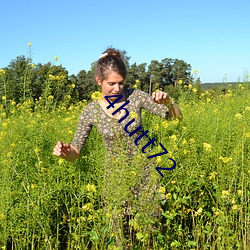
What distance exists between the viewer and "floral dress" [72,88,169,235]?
6.08ft

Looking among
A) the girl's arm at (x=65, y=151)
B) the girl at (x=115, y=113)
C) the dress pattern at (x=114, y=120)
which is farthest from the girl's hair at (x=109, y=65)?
A: the girl's arm at (x=65, y=151)

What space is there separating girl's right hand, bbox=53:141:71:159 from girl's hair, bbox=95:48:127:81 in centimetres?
49

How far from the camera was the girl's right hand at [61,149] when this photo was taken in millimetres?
2068

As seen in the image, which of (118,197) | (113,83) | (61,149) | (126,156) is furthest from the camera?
(113,83)

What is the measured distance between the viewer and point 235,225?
229 cm

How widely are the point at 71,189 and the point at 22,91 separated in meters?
1.38

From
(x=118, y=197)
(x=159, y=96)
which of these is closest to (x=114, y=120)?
(x=159, y=96)

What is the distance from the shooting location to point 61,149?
6.90ft

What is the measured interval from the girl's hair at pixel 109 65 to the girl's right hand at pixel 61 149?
0.49m

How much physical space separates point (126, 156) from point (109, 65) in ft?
2.08

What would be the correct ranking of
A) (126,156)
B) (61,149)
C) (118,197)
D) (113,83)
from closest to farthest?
(118,197), (126,156), (61,149), (113,83)

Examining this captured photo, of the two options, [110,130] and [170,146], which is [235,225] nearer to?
[170,146]

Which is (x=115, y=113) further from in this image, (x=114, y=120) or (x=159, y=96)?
(x=159, y=96)

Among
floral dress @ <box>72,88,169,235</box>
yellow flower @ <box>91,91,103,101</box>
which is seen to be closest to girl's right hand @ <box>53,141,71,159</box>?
floral dress @ <box>72,88,169,235</box>
